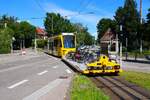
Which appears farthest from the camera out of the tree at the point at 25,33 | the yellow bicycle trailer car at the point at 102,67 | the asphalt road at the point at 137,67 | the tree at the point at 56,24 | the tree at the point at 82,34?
the tree at the point at 25,33

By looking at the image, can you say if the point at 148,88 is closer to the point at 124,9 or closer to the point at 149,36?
the point at 149,36

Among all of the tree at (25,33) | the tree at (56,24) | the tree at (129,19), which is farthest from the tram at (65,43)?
the tree at (25,33)

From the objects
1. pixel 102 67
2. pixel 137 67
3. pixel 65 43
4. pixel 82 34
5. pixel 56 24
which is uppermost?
pixel 56 24

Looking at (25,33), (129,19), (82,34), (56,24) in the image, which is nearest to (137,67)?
(129,19)

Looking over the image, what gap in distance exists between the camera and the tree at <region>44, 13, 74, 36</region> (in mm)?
146750

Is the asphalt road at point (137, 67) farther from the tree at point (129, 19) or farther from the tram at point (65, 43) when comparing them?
the tree at point (129, 19)

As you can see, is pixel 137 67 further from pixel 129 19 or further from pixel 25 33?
pixel 25 33

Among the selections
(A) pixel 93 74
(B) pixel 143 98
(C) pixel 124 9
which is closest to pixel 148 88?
(B) pixel 143 98

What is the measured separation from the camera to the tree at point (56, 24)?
146750 mm

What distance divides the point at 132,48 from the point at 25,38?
233 feet

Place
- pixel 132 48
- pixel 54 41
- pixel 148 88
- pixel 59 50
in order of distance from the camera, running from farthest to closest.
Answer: pixel 132 48
pixel 54 41
pixel 59 50
pixel 148 88

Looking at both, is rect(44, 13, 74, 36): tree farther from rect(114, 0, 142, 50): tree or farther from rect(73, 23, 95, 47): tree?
rect(114, 0, 142, 50): tree

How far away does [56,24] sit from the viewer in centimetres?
15150

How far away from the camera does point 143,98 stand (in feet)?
46.8
